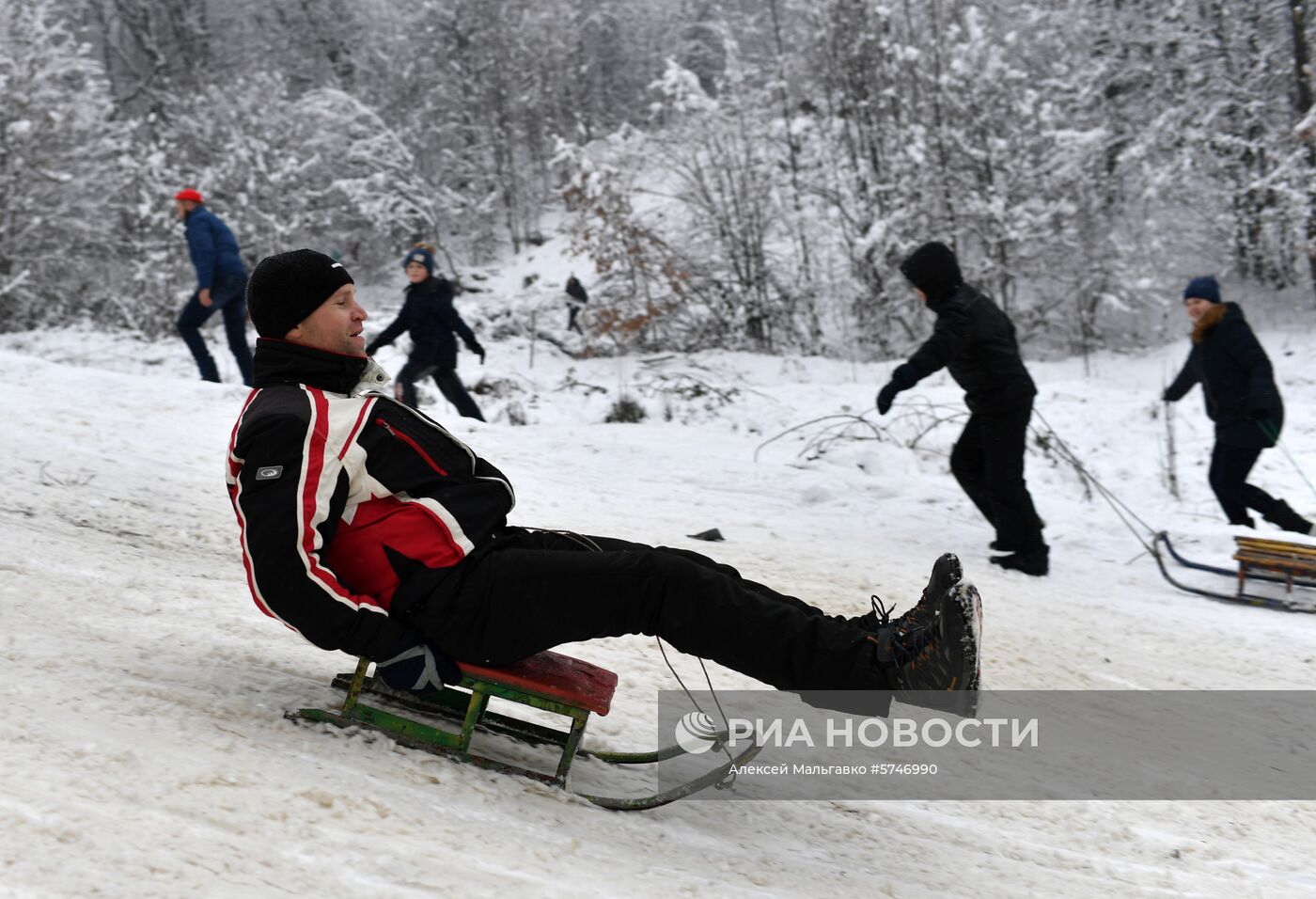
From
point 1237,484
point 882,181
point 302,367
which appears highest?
point 882,181

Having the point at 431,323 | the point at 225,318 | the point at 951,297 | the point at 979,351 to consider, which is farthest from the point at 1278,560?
the point at 225,318

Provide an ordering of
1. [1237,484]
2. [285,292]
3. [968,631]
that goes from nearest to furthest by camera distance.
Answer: [968,631]
[285,292]
[1237,484]

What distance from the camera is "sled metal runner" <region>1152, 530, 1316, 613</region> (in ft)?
17.9

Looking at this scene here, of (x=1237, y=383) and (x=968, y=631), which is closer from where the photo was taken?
(x=968, y=631)

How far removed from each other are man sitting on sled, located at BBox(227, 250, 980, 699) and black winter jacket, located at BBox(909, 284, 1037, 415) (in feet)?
10.7

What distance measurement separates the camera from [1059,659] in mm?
4531

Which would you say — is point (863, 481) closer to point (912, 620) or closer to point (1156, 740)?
point (1156, 740)

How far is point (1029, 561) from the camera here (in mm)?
5914

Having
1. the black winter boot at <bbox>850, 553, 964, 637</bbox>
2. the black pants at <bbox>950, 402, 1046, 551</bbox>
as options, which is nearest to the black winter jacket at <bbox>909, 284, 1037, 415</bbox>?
the black pants at <bbox>950, 402, 1046, 551</bbox>

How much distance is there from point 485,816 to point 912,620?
4.08ft

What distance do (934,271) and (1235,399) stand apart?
2.34 metres

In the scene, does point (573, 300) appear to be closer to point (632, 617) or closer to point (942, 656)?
point (632, 617)

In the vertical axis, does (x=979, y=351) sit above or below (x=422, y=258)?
below

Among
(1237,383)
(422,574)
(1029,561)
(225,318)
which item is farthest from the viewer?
(225,318)
